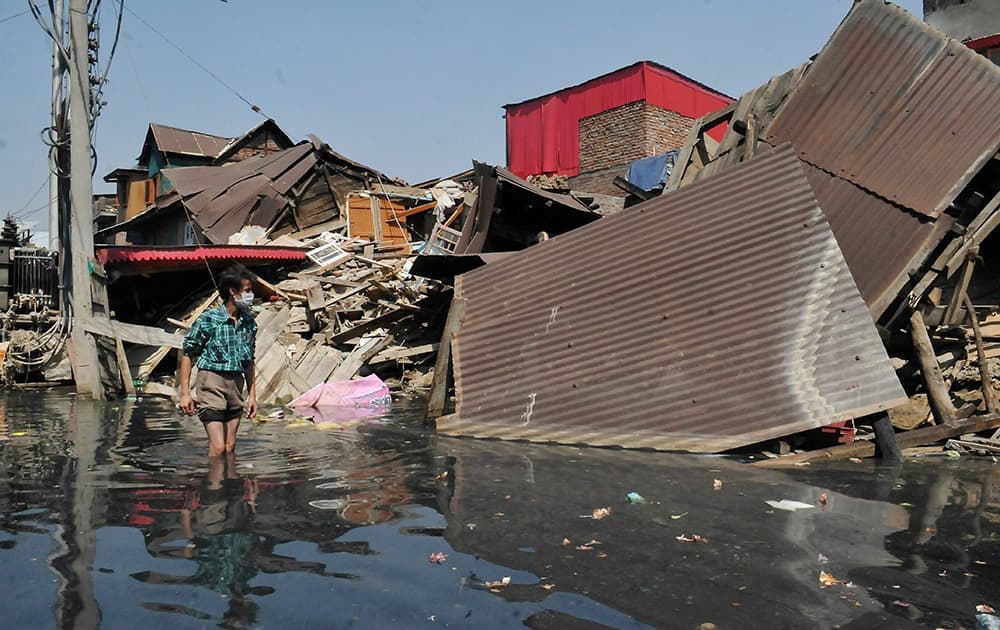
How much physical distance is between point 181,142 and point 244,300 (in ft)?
100

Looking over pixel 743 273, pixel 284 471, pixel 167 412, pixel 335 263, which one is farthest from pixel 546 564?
pixel 335 263

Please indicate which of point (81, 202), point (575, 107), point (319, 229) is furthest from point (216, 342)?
point (575, 107)

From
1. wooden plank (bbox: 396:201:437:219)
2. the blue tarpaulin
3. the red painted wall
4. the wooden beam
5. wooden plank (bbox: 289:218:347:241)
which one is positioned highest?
the red painted wall

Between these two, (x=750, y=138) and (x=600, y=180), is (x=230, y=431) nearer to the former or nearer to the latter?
(x=750, y=138)

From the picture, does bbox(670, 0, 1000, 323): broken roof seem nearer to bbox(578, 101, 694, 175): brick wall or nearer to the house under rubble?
the house under rubble

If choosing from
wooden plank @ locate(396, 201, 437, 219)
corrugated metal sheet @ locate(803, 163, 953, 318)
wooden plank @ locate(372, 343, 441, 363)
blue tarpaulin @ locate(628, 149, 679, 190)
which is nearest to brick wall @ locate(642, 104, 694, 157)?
blue tarpaulin @ locate(628, 149, 679, 190)

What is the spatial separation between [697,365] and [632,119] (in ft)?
67.1

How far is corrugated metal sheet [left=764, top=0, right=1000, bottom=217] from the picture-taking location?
7.23 m

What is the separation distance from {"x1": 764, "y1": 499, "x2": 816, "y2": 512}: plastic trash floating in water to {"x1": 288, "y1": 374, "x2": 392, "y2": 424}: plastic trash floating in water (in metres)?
6.21

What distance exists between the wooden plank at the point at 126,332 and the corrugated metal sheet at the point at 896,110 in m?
9.51

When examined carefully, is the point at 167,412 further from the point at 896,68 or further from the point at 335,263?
the point at 896,68

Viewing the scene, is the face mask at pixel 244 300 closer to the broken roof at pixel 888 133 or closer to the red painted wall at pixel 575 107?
the broken roof at pixel 888 133

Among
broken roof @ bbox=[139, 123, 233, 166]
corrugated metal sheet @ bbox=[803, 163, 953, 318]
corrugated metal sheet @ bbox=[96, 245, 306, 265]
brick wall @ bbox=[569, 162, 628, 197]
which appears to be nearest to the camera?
corrugated metal sheet @ bbox=[803, 163, 953, 318]

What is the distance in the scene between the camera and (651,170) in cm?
2112
